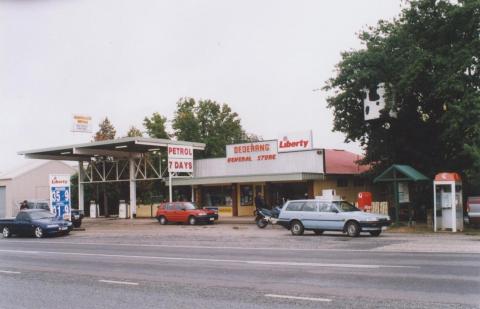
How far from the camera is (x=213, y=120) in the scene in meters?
70.0

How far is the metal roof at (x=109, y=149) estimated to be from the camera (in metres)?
38.4

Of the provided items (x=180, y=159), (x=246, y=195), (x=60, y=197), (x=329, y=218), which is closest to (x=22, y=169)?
(x=180, y=159)

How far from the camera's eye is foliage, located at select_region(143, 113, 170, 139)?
63500 mm

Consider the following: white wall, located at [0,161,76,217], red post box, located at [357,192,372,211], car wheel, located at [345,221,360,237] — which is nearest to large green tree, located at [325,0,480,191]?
red post box, located at [357,192,372,211]

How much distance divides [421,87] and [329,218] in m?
11.3

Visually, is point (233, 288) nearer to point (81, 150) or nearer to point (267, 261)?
point (267, 261)

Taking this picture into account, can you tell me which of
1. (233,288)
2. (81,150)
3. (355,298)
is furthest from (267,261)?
(81,150)

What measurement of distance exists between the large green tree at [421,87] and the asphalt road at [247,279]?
11397 mm

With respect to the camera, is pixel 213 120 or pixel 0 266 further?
pixel 213 120

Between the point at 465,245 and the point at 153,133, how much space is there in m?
49.0

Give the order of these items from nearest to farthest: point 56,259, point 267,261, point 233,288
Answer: point 233,288
point 267,261
point 56,259

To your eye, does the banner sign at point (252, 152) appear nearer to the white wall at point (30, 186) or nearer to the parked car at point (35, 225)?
the parked car at point (35, 225)

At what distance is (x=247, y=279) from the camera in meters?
11.5

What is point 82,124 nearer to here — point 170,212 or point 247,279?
point 170,212
